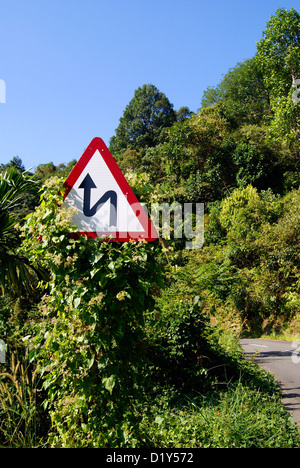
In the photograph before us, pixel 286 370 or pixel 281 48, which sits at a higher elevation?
pixel 281 48

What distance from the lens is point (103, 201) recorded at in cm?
252

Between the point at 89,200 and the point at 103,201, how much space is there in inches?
3.9

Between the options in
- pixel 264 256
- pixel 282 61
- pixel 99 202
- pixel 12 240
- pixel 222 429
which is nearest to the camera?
pixel 99 202

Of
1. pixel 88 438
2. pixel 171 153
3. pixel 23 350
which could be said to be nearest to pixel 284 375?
pixel 23 350

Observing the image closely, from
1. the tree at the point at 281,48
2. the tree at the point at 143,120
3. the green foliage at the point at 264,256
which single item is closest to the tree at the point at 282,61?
the tree at the point at 281,48

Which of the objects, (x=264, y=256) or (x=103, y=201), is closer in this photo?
(x=103, y=201)

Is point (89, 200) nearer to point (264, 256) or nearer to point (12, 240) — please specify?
point (12, 240)

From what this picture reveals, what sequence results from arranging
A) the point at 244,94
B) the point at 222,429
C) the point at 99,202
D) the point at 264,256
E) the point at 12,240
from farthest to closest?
the point at 244,94 → the point at 264,256 → the point at 12,240 → the point at 222,429 → the point at 99,202

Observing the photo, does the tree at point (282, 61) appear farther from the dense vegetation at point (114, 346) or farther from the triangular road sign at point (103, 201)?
the triangular road sign at point (103, 201)

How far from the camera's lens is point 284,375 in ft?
20.6

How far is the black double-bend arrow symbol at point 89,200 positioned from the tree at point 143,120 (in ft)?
143

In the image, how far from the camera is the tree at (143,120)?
46.4 meters

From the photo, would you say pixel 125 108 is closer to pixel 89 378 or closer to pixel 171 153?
pixel 171 153

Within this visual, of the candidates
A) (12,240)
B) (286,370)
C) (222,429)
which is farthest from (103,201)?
(286,370)
